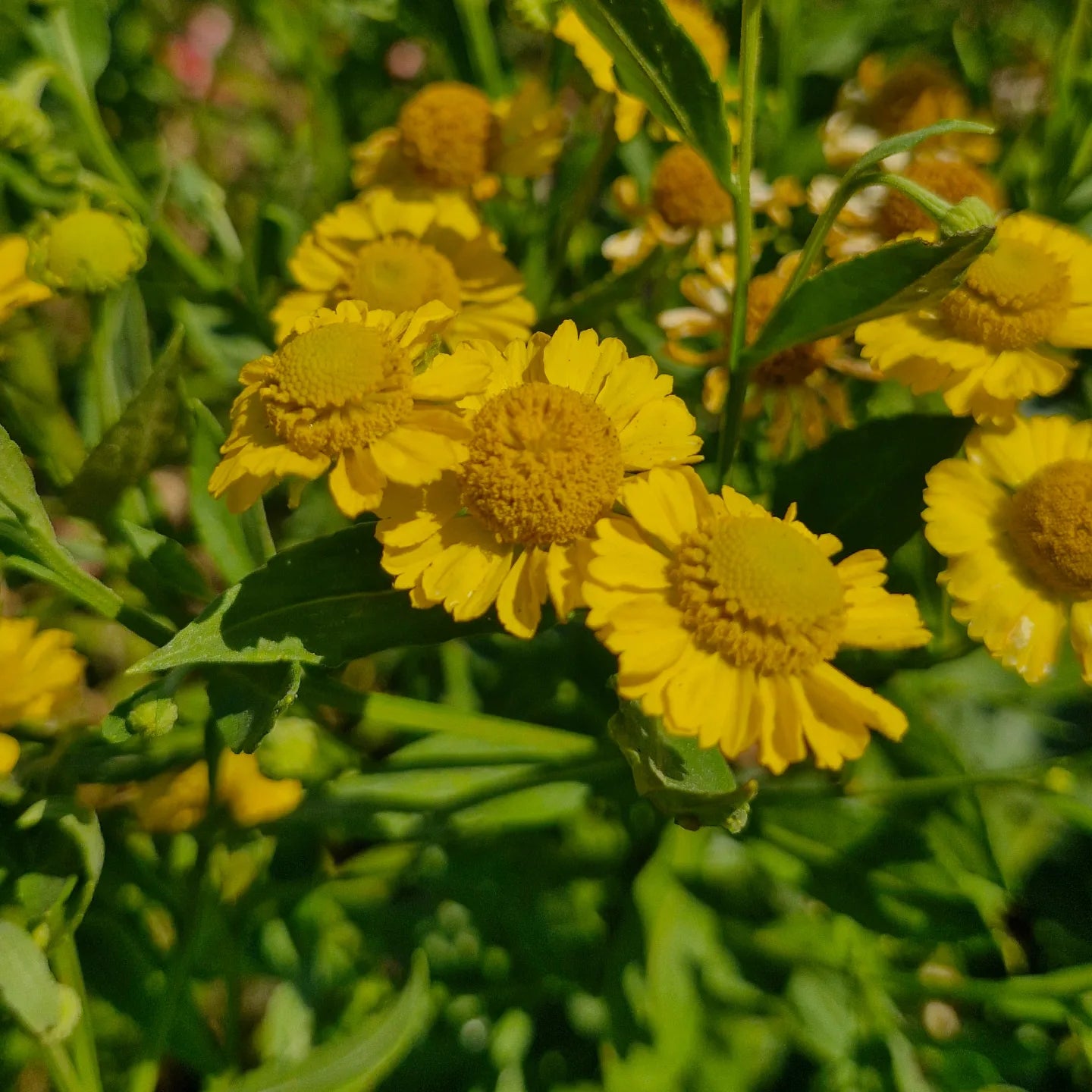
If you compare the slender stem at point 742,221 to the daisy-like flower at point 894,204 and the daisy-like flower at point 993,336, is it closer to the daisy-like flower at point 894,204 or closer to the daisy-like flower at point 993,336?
the daisy-like flower at point 993,336

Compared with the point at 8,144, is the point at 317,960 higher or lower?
lower

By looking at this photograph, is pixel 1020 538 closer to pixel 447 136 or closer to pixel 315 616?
pixel 315 616

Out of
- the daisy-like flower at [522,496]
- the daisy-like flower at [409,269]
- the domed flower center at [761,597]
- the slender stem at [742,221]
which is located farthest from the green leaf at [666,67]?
the daisy-like flower at [409,269]

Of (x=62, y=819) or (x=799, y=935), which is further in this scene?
(x=799, y=935)

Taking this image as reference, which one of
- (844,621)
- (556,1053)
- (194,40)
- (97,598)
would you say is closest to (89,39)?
(97,598)

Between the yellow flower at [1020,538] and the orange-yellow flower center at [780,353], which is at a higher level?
the orange-yellow flower center at [780,353]

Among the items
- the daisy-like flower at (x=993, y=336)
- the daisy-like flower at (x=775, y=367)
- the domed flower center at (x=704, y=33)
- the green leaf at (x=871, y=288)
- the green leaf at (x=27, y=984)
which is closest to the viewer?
the green leaf at (x=871, y=288)

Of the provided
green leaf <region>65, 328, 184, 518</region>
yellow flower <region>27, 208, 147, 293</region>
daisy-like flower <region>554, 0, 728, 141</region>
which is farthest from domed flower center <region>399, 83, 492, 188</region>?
green leaf <region>65, 328, 184, 518</region>

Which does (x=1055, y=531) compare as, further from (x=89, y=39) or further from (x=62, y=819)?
(x=89, y=39)
